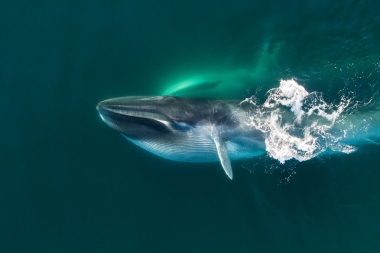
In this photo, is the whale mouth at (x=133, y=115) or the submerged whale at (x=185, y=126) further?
the submerged whale at (x=185, y=126)

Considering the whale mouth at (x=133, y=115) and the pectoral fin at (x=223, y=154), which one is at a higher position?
the whale mouth at (x=133, y=115)

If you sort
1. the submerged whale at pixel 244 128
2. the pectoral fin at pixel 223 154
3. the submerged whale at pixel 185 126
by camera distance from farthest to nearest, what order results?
1. the submerged whale at pixel 244 128
2. the submerged whale at pixel 185 126
3. the pectoral fin at pixel 223 154

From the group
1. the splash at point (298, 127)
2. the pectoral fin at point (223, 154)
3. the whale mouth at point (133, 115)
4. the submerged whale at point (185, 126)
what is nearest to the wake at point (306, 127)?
the splash at point (298, 127)

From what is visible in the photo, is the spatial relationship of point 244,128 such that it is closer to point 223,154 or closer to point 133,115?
point 223,154

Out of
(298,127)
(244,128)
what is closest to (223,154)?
(244,128)

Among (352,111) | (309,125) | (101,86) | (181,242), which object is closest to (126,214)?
(181,242)

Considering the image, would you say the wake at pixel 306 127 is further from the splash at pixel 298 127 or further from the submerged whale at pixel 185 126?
the submerged whale at pixel 185 126
